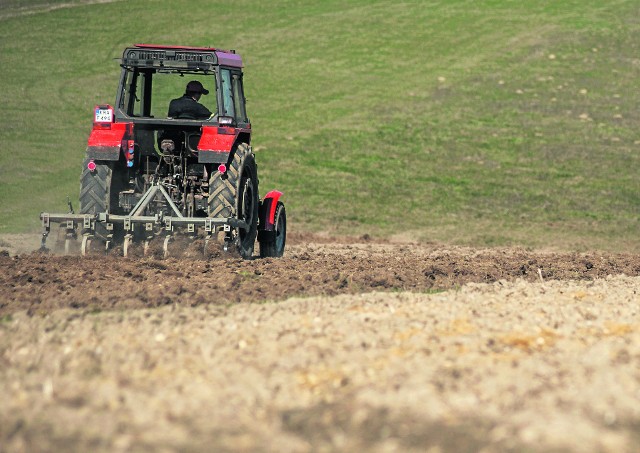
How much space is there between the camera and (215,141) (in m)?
11.1

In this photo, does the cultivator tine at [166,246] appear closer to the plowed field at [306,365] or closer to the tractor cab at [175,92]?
the tractor cab at [175,92]

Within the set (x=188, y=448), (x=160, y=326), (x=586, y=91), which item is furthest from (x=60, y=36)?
(x=188, y=448)

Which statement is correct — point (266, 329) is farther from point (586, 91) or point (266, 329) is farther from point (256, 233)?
point (586, 91)

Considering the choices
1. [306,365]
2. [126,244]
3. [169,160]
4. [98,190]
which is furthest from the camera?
[169,160]

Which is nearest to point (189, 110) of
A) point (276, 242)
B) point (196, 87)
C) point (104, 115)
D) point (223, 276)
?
point (196, 87)

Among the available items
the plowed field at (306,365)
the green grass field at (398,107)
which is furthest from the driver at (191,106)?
the green grass field at (398,107)

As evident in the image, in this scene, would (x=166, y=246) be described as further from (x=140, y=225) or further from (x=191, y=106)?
(x=191, y=106)

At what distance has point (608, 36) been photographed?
31.0 m

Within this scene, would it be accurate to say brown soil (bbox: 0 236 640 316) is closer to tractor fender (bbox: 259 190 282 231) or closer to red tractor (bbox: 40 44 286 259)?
red tractor (bbox: 40 44 286 259)

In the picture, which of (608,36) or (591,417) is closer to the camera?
(591,417)

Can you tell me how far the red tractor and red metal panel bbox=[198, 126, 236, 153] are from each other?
11mm

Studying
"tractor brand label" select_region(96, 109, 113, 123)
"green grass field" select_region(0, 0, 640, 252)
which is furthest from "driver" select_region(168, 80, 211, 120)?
"green grass field" select_region(0, 0, 640, 252)

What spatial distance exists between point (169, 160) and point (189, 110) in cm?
63

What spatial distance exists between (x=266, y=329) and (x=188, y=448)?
6.99ft
